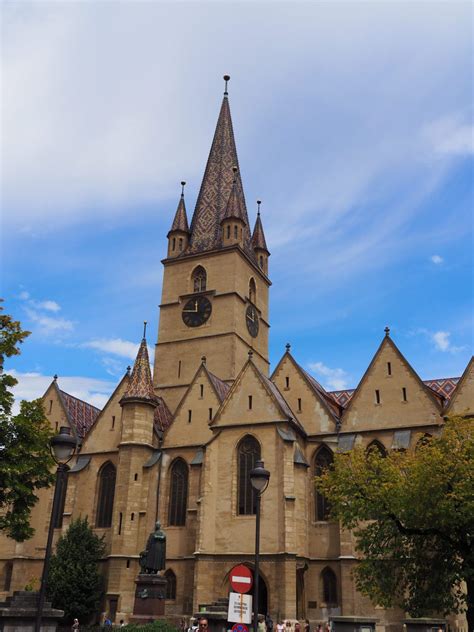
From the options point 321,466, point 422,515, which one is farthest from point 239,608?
point 321,466

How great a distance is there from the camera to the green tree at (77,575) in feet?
108

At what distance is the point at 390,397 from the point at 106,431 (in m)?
Answer: 17.3

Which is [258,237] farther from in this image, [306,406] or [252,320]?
[306,406]

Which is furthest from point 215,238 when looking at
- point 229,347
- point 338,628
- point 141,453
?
point 338,628

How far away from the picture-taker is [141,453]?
3706 centimetres

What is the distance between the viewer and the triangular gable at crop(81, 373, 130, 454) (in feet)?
130

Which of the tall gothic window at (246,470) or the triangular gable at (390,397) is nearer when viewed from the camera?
the tall gothic window at (246,470)

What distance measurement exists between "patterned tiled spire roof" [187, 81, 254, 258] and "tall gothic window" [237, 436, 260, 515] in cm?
2081

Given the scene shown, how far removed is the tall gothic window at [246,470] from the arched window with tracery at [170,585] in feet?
17.6

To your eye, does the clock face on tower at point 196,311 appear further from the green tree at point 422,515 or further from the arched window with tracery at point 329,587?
the green tree at point 422,515

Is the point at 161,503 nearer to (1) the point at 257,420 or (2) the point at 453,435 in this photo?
(1) the point at 257,420

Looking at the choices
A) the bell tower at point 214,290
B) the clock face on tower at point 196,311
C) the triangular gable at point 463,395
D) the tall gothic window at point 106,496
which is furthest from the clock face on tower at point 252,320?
the triangular gable at point 463,395

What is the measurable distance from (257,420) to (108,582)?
11.5 metres

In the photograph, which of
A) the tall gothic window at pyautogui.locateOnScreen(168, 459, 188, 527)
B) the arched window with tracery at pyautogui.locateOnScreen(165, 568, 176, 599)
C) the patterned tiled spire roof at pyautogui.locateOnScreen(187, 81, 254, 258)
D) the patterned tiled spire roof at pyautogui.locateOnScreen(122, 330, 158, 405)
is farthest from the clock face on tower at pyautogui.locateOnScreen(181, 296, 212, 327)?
the arched window with tracery at pyautogui.locateOnScreen(165, 568, 176, 599)
